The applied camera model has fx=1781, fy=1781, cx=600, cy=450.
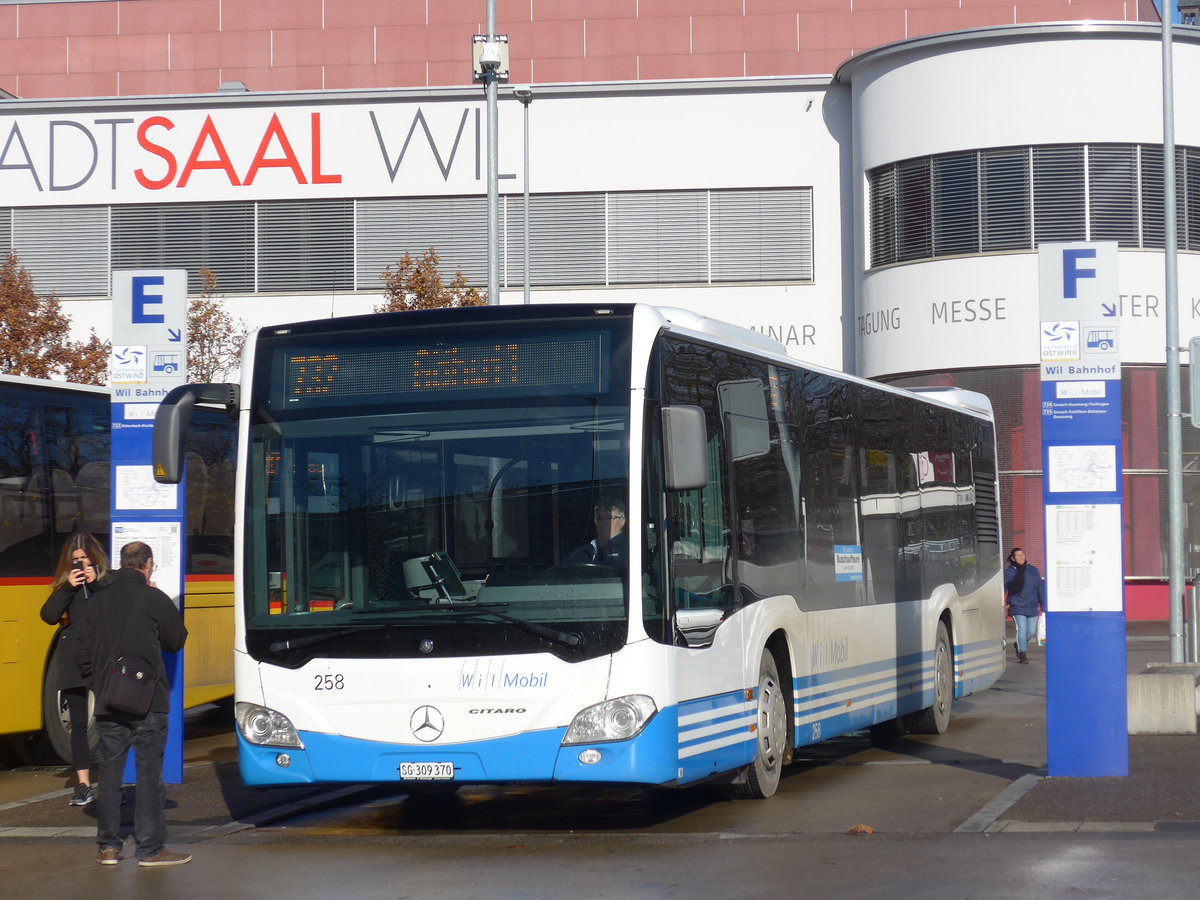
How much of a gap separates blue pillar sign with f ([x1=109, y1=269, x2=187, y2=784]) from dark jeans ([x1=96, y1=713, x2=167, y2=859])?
9.69 feet

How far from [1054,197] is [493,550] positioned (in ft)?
77.0

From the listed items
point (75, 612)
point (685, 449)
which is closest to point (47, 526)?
point (75, 612)

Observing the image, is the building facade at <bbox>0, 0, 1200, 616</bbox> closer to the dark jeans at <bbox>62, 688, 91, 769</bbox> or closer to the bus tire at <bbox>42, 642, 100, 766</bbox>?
the bus tire at <bbox>42, 642, 100, 766</bbox>

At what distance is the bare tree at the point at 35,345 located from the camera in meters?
30.5

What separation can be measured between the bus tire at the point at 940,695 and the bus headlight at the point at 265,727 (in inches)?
280

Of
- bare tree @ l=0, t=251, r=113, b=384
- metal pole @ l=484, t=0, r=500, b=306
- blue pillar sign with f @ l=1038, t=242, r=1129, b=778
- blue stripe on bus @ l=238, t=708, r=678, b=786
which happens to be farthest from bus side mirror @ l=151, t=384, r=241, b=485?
bare tree @ l=0, t=251, r=113, b=384

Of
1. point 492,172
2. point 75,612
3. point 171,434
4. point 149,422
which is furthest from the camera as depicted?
point 492,172

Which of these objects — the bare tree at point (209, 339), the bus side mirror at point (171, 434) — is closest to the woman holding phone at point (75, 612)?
the bus side mirror at point (171, 434)

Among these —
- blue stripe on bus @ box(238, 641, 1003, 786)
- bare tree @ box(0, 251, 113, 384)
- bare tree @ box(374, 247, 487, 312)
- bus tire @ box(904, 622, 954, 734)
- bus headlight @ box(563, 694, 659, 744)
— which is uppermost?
bare tree @ box(374, 247, 487, 312)

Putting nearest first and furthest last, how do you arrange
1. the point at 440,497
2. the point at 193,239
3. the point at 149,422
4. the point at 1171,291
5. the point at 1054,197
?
the point at 440,497 → the point at 149,422 → the point at 1171,291 → the point at 1054,197 → the point at 193,239

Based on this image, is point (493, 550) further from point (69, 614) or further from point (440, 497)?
point (69, 614)

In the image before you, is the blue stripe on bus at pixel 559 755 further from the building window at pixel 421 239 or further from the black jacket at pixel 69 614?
the building window at pixel 421 239

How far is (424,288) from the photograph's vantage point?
30.9m

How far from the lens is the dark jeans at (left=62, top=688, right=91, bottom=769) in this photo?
11.7 metres
